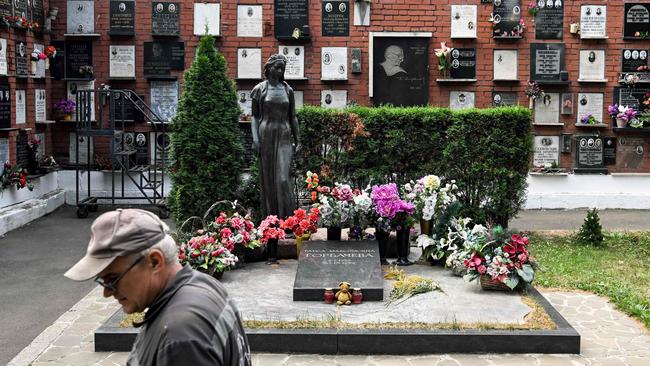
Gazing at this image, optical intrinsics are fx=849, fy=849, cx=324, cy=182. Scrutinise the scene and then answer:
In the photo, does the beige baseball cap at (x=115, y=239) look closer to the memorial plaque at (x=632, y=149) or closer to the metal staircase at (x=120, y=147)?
the metal staircase at (x=120, y=147)

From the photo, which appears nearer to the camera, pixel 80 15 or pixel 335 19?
pixel 335 19

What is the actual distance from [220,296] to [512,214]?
29.7 feet

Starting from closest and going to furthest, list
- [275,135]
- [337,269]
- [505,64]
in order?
[337,269], [275,135], [505,64]

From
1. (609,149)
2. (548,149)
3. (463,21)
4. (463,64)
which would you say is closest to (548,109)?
(548,149)

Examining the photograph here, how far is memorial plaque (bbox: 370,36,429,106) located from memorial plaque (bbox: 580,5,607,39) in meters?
2.60

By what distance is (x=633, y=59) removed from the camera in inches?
555

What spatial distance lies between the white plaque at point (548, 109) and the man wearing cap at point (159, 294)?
1209 centimetres

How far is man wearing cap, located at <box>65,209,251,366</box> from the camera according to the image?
2547 mm

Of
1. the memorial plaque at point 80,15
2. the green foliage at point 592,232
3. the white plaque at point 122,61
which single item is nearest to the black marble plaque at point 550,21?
the green foliage at point 592,232

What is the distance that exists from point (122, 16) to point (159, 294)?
12.1 metres

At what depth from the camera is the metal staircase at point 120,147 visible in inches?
521

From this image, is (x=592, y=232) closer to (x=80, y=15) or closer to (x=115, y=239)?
(x=80, y=15)

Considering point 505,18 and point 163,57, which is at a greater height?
point 505,18

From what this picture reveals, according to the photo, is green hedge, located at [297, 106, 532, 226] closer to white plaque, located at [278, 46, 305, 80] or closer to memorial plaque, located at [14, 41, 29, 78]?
Answer: white plaque, located at [278, 46, 305, 80]
